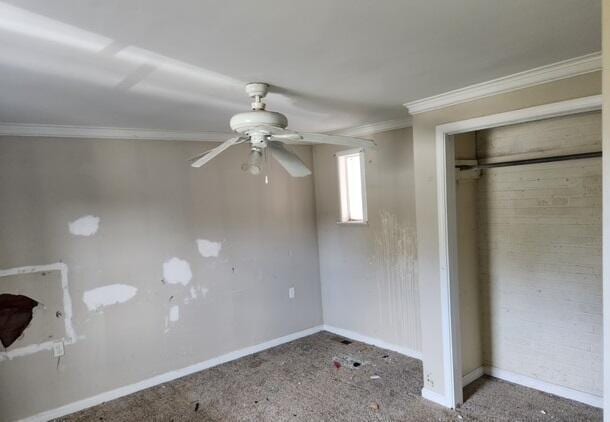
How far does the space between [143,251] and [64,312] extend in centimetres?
74

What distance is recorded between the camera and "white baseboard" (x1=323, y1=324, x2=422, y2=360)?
371 cm

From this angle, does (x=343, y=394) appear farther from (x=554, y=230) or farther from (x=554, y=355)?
(x=554, y=230)

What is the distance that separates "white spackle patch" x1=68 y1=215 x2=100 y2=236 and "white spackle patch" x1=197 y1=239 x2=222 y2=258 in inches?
35.1

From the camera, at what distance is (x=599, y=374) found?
2.74 m

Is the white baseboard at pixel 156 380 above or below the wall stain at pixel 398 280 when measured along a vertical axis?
below

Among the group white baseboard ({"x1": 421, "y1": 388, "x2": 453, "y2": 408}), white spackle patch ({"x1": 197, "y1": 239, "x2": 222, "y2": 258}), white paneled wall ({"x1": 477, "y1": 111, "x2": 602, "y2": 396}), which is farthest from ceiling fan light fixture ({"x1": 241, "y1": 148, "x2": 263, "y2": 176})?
white baseboard ({"x1": 421, "y1": 388, "x2": 453, "y2": 408})

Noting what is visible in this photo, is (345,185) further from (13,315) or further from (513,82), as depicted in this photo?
(13,315)

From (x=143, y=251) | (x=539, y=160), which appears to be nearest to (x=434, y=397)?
(x=539, y=160)

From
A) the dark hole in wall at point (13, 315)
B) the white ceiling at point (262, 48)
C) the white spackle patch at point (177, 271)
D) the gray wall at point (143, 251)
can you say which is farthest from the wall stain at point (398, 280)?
the dark hole in wall at point (13, 315)

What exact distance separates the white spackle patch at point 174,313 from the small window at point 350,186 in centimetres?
192

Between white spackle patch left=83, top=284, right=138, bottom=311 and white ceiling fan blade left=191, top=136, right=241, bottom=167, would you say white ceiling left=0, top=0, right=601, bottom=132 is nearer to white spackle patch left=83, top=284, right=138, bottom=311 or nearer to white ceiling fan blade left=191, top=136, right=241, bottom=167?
white ceiling fan blade left=191, top=136, right=241, bottom=167

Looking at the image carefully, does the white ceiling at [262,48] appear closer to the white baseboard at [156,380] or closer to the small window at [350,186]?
the small window at [350,186]

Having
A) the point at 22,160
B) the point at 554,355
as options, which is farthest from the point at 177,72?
the point at 554,355

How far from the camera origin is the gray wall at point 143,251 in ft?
9.60
